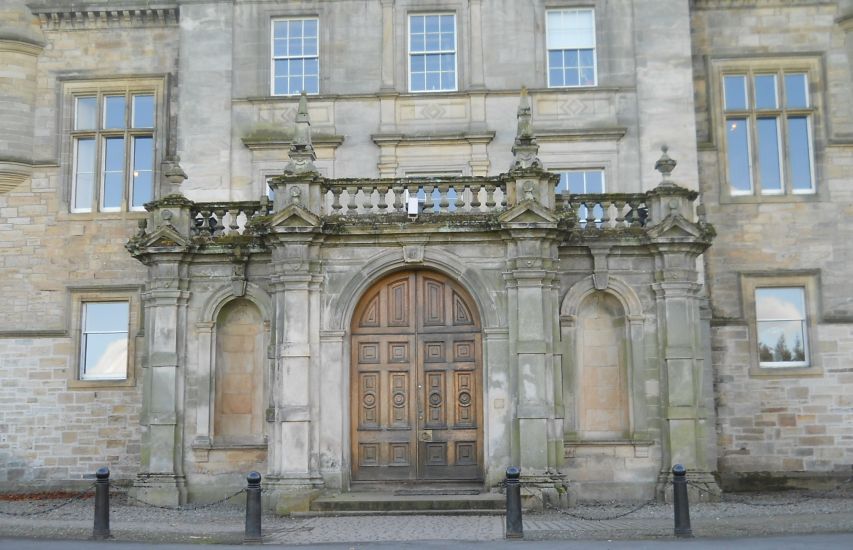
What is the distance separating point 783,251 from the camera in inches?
919

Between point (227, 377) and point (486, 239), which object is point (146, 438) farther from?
point (486, 239)

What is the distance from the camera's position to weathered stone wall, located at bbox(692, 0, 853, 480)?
22.8 metres

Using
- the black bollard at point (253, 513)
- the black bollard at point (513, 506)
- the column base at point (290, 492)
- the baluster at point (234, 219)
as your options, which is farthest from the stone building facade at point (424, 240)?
the black bollard at point (513, 506)

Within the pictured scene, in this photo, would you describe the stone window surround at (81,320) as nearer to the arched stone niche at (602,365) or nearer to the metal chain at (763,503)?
the arched stone niche at (602,365)

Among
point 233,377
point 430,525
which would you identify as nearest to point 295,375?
point 233,377

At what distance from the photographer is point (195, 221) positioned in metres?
19.5

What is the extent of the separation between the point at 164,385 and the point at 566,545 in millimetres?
8877

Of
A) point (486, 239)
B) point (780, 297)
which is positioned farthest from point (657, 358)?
point (780, 297)

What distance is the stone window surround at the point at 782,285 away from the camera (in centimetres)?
2292

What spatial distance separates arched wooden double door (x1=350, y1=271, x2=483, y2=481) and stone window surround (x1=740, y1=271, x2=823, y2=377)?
821 cm

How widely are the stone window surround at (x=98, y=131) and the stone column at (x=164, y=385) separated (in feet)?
19.2

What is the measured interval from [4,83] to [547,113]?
1342cm

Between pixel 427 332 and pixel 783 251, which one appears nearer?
pixel 427 332

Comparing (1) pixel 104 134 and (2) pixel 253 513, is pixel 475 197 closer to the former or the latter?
(2) pixel 253 513
